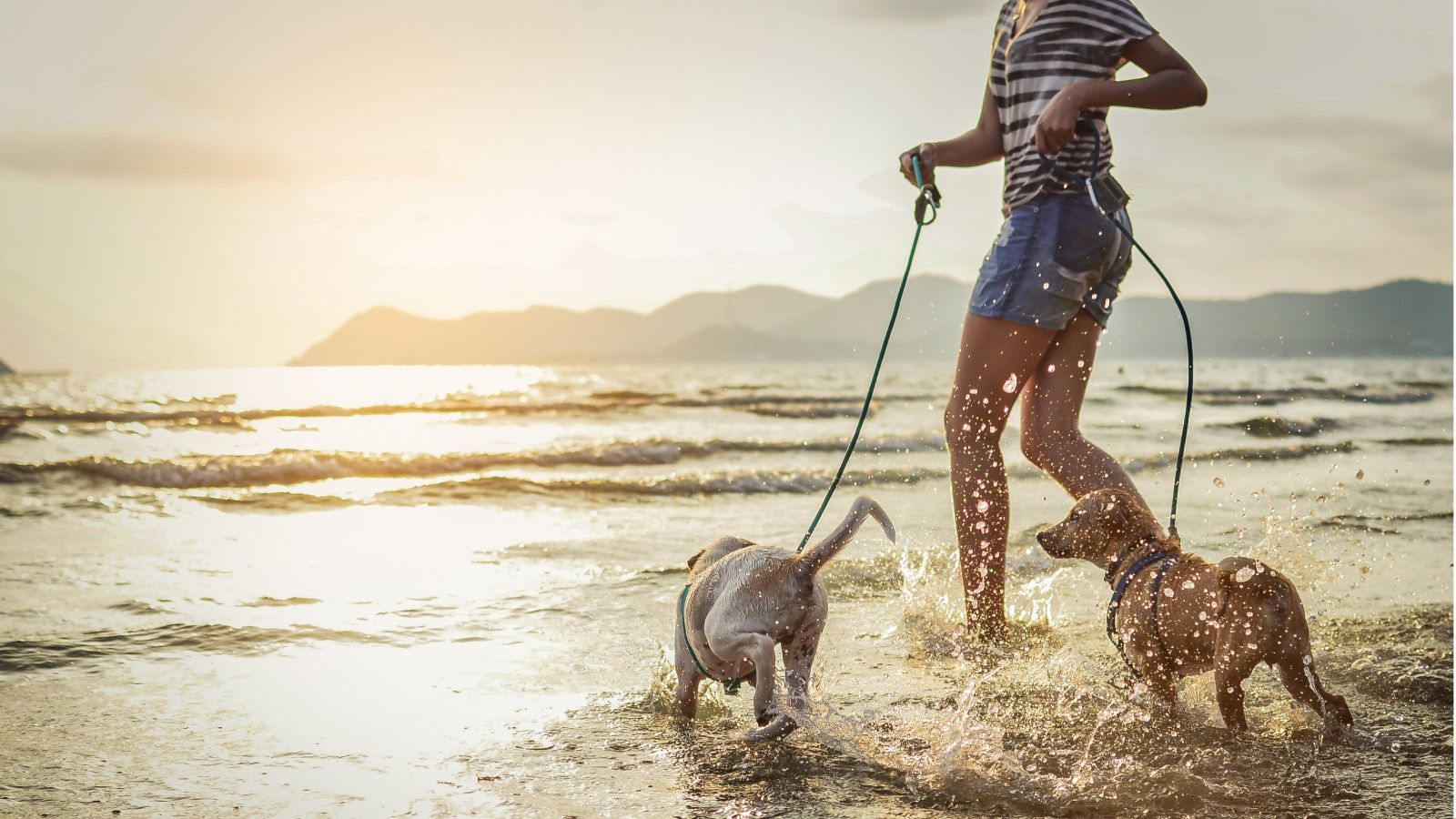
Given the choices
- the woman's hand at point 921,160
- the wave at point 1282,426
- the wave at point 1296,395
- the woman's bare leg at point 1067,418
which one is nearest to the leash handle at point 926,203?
the woman's hand at point 921,160

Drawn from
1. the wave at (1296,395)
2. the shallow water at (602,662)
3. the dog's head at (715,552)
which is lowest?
the shallow water at (602,662)

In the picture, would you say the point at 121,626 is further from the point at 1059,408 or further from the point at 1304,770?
the point at 1304,770

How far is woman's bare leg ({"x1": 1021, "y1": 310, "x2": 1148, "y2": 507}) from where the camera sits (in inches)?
133

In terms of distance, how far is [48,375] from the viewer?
38.5 meters

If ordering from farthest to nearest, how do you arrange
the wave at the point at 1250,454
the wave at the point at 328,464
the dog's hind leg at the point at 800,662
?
1. the wave at the point at 1250,454
2. the wave at the point at 328,464
3. the dog's hind leg at the point at 800,662

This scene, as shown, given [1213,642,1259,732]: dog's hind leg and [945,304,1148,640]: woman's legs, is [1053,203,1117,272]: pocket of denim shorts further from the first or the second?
[1213,642,1259,732]: dog's hind leg

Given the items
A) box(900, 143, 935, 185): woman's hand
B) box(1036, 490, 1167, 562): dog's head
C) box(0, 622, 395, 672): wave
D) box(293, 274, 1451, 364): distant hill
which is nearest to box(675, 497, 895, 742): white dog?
box(1036, 490, 1167, 562): dog's head

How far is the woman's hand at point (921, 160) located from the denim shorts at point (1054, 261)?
1.31 ft

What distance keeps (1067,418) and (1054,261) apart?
53 cm

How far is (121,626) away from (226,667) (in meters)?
0.85

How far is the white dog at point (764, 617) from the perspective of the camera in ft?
8.93

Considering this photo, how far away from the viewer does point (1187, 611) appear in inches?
109

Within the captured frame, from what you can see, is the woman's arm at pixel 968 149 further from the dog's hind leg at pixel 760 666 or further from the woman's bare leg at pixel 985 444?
the dog's hind leg at pixel 760 666

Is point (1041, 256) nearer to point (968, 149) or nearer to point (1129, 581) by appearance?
point (968, 149)
